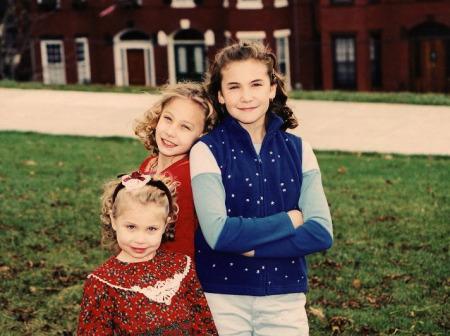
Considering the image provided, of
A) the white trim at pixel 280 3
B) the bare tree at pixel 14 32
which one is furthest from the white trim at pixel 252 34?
the bare tree at pixel 14 32

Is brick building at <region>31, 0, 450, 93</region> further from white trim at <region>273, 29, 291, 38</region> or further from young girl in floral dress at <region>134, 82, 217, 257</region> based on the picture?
young girl in floral dress at <region>134, 82, 217, 257</region>

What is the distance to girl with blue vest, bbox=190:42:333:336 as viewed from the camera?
383 centimetres

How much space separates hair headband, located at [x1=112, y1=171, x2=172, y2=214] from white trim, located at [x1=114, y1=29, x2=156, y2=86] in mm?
24620

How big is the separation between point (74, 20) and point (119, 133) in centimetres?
1489

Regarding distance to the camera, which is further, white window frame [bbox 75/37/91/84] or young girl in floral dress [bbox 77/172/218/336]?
white window frame [bbox 75/37/91/84]

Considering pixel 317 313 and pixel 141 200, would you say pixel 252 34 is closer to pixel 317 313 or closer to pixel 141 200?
pixel 317 313

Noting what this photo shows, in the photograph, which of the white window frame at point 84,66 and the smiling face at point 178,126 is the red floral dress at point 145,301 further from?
the white window frame at point 84,66

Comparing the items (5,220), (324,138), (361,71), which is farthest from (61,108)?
(361,71)

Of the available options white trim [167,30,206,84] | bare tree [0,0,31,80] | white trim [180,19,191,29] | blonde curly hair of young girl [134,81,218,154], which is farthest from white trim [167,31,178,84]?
blonde curly hair of young girl [134,81,218,154]

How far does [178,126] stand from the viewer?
407 centimetres

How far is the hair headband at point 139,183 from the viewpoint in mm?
3736

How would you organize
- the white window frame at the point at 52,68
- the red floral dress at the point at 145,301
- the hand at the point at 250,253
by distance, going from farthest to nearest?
the white window frame at the point at 52,68 < the hand at the point at 250,253 < the red floral dress at the point at 145,301

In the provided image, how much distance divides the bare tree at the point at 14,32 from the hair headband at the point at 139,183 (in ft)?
82.5

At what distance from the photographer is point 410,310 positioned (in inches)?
254
